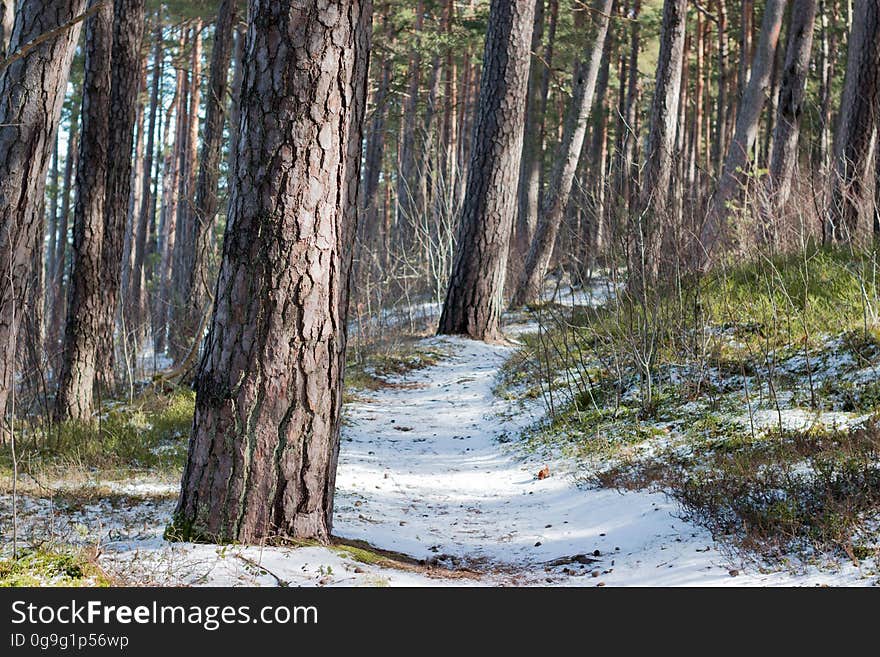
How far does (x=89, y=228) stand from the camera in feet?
24.7

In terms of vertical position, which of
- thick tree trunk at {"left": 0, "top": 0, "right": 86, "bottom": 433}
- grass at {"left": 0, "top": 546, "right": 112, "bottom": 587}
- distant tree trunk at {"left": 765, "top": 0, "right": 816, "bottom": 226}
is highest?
distant tree trunk at {"left": 765, "top": 0, "right": 816, "bottom": 226}

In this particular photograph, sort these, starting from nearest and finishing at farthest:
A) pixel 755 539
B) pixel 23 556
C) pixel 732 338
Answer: pixel 23 556 → pixel 755 539 → pixel 732 338

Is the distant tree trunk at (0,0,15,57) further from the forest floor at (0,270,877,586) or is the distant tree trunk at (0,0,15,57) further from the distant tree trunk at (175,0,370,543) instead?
the distant tree trunk at (175,0,370,543)

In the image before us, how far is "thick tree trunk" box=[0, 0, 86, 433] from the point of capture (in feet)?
14.7

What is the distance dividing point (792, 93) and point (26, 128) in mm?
10413

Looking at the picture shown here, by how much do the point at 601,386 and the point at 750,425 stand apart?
186cm

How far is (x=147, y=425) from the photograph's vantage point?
679 centimetres

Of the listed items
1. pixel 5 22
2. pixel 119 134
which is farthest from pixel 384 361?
pixel 5 22

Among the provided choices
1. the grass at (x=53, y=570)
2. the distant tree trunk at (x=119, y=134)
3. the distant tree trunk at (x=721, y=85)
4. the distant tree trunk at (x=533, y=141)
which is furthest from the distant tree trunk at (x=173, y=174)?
the grass at (x=53, y=570)

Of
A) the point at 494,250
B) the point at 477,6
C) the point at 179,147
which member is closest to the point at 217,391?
the point at 494,250

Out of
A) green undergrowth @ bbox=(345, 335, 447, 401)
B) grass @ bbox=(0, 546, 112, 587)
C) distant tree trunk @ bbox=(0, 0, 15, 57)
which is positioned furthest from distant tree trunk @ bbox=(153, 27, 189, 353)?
grass @ bbox=(0, 546, 112, 587)

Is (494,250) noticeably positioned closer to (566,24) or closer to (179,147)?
(566,24)

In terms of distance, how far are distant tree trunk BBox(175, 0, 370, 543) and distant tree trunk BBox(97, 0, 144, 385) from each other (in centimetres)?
483

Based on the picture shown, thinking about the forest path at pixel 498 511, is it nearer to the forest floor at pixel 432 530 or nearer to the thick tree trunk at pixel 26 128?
the forest floor at pixel 432 530
